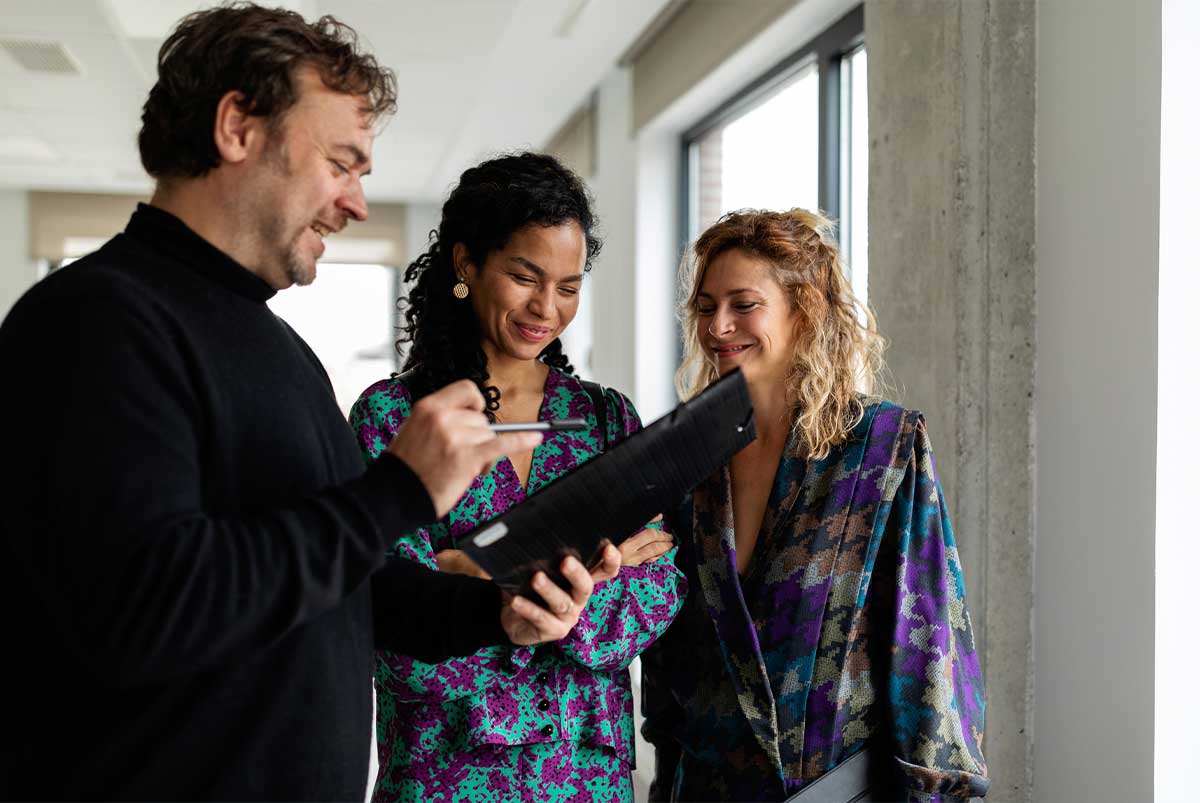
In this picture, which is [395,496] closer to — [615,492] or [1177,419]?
→ [615,492]

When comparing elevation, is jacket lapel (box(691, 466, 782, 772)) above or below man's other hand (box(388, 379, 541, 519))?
below

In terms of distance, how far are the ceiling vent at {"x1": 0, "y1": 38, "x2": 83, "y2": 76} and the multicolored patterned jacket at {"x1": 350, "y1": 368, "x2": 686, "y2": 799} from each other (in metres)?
4.53

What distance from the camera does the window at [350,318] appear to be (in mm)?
9945


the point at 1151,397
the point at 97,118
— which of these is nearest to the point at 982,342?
the point at 1151,397

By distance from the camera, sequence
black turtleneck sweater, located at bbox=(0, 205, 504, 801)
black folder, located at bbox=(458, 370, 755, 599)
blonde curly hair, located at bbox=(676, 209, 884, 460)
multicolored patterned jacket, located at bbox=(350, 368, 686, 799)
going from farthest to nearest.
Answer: blonde curly hair, located at bbox=(676, 209, 884, 460)
multicolored patterned jacket, located at bbox=(350, 368, 686, 799)
black folder, located at bbox=(458, 370, 755, 599)
black turtleneck sweater, located at bbox=(0, 205, 504, 801)

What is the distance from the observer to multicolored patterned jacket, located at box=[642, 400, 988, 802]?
140cm

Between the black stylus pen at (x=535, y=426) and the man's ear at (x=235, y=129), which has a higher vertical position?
the man's ear at (x=235, y=129)

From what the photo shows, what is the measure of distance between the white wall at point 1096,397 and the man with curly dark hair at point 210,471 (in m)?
1.31

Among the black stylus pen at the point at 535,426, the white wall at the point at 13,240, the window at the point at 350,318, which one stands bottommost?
the black stylus pen at the point at 535,426

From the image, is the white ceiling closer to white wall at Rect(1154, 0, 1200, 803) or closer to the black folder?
white wall at Rect(1154, 0, 1200, 803)

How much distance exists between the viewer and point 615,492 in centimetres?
108

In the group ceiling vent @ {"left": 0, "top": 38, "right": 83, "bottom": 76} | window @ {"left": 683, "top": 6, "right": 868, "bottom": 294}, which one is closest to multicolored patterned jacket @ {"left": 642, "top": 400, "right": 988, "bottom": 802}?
window @ {"left": 683, "top": 6, "right": 868, "bottom": 294}

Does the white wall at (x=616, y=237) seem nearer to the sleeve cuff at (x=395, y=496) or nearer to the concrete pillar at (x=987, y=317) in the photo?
the concrete pillar at (x=987, y=317)

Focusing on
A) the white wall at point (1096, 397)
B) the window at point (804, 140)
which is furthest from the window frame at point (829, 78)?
the white wall at point (1096, 397)
